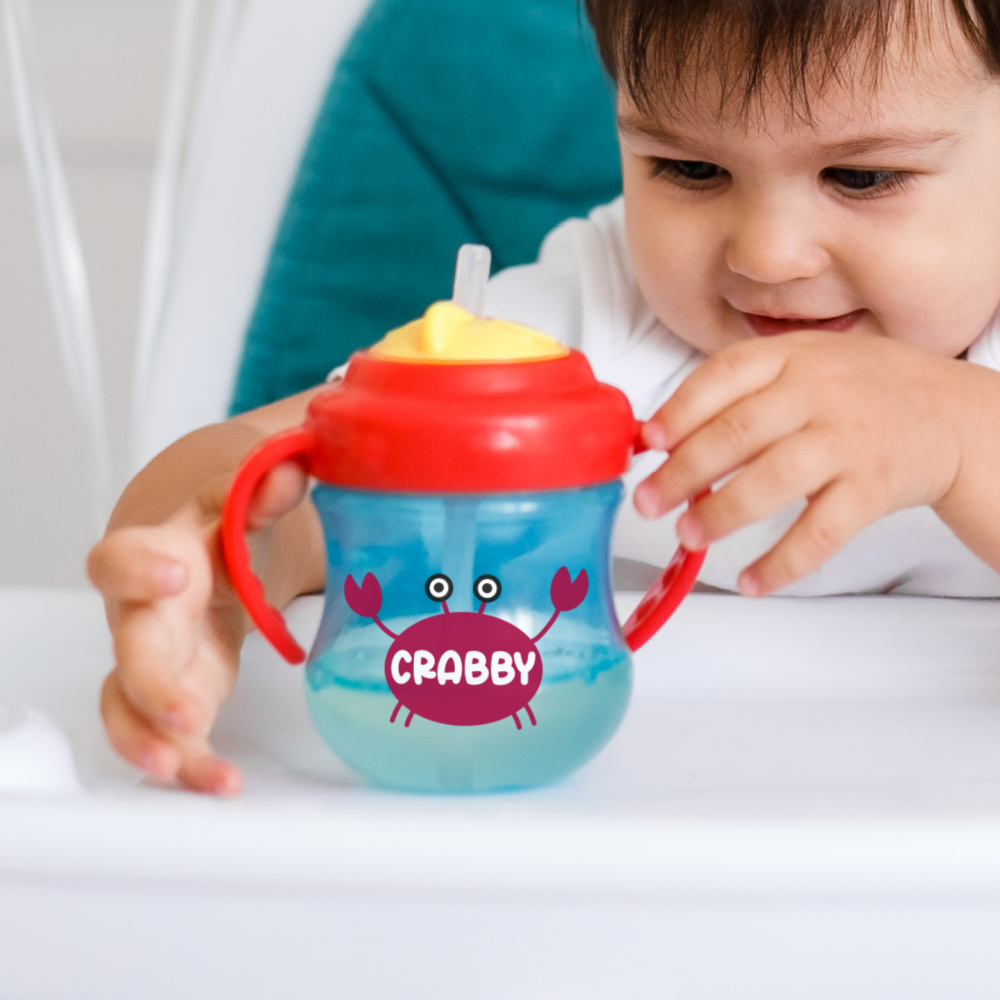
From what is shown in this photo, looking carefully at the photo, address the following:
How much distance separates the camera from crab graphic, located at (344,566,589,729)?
39cm

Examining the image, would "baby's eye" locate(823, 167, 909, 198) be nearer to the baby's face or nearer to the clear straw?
the baby's face

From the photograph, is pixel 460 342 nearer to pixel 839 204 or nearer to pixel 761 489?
pixel 761 489

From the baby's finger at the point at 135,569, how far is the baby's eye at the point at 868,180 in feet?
1.24

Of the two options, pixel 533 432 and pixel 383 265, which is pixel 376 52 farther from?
pixel 533 432

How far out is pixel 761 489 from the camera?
0.43 meters

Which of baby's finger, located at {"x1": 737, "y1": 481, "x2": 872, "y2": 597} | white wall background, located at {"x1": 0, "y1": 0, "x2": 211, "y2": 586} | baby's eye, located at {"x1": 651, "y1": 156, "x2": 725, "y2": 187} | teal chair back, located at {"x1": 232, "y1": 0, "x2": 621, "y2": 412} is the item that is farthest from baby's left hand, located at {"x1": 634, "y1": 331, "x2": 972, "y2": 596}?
white wall background, located at {"x1": 0, "y1": 0, "x2": 211, "y2": 586}

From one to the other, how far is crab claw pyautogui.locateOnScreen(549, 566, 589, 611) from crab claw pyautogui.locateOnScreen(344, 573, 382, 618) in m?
0.05

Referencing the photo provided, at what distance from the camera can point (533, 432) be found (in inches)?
14.8

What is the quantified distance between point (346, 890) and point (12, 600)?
0.31 meters

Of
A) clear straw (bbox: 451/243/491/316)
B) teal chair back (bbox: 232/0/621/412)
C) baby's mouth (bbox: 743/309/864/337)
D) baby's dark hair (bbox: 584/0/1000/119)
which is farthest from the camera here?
teal chair back (bbox: 232/0/621/412)

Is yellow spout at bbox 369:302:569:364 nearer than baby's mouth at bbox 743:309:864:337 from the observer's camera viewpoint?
Yes

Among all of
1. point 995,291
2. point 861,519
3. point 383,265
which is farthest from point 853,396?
point 383,265

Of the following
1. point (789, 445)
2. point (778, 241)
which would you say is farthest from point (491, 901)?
point (778, 241)

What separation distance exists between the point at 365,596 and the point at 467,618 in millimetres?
36
